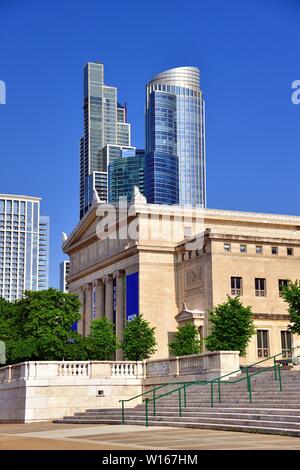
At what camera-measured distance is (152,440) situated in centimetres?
2339

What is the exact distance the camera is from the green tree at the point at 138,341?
7288 cm

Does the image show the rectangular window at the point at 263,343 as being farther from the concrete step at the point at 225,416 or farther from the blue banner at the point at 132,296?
the concrete step at the point at 225,416

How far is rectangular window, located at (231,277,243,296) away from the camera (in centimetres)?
7831

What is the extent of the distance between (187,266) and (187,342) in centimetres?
1258

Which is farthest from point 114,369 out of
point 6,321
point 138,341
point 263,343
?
point 263,343

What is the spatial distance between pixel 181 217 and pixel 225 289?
43.5ft

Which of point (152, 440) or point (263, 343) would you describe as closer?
point (152, 440)

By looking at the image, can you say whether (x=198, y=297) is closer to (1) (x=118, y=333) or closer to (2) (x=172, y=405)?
(1) (x=118, y=333)

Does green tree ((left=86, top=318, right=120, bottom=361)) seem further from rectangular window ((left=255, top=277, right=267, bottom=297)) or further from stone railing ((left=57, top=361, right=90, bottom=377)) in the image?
stone railing ((left=57, top=361, right=90, bottom=377))

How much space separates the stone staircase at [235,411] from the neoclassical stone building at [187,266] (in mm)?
40113

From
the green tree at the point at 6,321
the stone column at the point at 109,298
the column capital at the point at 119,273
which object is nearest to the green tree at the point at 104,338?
the green tree at the point at 6,321

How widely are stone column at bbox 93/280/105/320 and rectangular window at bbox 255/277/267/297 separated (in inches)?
967

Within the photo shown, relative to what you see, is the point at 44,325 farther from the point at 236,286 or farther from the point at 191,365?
the point at 191,365
